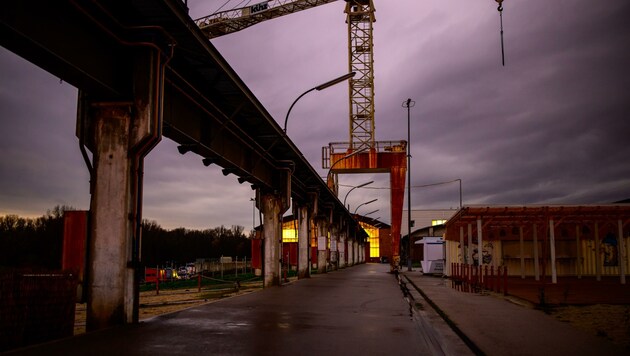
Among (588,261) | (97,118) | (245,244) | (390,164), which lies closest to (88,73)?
(97,118)

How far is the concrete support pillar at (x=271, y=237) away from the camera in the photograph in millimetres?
24125

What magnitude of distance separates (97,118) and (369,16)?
51.0 m

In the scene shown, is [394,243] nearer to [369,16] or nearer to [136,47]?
[369,16]

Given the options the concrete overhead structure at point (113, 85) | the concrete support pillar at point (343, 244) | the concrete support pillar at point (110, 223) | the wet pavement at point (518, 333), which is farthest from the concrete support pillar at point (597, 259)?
the concrete support pillar at point (343, 244)

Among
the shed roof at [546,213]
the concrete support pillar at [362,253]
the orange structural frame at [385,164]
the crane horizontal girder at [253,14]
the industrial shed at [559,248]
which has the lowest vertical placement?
the concrete support pillar at [362,253]

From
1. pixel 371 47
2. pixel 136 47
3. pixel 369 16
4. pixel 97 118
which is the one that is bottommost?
pixel 97 118

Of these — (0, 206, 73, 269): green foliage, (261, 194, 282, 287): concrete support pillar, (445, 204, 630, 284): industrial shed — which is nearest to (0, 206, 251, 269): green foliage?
(0, 206, 73, 269): green foliage

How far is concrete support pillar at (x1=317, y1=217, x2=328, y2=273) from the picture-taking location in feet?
134

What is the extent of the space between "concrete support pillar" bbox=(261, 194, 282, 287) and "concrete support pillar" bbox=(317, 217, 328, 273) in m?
16.2

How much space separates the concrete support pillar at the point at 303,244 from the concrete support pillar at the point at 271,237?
7.93m

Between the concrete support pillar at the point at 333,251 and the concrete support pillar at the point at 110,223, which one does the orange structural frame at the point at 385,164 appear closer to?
the concrete support pillar at the point at 333,251

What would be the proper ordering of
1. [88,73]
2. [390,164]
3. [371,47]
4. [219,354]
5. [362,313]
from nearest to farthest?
[219,354]
[88,73]
[362,313]
[390,164]
[371,47]

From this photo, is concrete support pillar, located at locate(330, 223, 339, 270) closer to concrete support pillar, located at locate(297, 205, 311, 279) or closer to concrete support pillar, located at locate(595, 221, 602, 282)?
concrete support pillar, located at locate(297, 205, 311, 279)

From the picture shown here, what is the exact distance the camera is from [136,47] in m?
10.3
